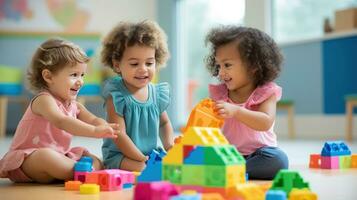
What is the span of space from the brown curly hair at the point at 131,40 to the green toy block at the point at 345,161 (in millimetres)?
684

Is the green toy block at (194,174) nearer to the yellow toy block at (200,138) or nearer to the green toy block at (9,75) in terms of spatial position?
the yellow toy block at (200,138)

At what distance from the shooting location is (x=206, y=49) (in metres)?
4.29

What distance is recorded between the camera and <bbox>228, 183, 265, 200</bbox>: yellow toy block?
3.20 ft

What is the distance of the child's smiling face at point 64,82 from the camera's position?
154 centimetres

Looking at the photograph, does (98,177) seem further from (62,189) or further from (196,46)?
(196,46)

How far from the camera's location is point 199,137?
3.28ft

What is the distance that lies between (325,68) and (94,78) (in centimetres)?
192

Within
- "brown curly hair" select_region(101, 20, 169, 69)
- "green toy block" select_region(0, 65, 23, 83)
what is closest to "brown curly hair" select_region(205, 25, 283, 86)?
"brown curly hair" select_region(101, 20, 169, 69)

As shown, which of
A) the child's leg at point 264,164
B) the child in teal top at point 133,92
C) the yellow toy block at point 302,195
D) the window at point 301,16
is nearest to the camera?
the yellow toy block at point 302,195

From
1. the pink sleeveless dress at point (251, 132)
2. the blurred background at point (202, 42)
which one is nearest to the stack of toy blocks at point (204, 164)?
the pink sleeveless dress at point (251, 132)

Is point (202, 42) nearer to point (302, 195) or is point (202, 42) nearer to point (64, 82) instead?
point (64, 82)

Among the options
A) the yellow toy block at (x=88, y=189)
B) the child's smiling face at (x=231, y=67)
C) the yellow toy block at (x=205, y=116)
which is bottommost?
the yellow toy block at (x=88, y=189)

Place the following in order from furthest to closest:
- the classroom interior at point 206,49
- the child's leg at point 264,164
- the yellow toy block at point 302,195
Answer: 1. the classroom interior at point 206,49
2. the child's leg at point 264,164
3. the yellow toy block at point 302,195

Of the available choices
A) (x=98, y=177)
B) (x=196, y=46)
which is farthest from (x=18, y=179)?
(x=196, y=46)
